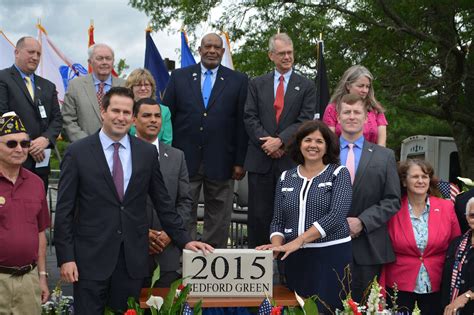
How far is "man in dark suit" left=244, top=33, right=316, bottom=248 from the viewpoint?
617 cm

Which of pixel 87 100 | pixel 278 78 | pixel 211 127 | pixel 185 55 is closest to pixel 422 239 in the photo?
pixel 278 78

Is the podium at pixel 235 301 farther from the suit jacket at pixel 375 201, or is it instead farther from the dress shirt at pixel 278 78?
the dress shirt at pixel 278 78

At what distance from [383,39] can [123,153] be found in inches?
414

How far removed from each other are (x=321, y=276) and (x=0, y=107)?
9.73 feet

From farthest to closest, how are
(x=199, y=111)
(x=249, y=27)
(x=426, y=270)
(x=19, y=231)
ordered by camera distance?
A: (x=249, y=27) < (x=199, y=111) < (x=426, y=270) < (x=19, y=231)

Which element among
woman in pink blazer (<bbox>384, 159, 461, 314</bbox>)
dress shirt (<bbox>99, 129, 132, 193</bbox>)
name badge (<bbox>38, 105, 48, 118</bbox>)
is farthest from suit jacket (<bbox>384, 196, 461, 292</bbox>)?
name badge (<bbox>38, 105, 48, 118</bbox>)

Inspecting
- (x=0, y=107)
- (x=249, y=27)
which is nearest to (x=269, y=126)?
(x=0, y=107)

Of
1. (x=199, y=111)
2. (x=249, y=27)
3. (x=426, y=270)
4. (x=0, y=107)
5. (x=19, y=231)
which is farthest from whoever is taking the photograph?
(x=249, y=27)

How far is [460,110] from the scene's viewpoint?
50.9 feet

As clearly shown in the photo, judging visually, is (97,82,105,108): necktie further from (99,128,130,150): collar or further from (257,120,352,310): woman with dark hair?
(257,120,352,310): woman with dark hair

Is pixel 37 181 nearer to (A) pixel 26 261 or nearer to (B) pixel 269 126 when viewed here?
(A) pixel 26 261

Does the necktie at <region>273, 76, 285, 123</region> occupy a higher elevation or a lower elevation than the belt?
higher

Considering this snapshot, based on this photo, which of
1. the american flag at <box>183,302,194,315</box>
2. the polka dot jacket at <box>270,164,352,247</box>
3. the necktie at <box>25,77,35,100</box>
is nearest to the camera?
the american flag at <box>183,302,194,315</box>

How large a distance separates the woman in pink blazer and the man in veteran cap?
8.53ft
